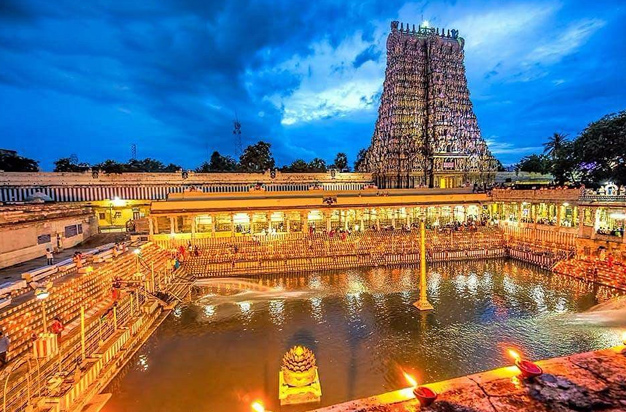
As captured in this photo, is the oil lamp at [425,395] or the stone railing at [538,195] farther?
the stone railing at [538,195]

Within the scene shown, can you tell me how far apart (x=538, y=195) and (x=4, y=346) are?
36055mm

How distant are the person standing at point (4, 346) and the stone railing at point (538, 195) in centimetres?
3438

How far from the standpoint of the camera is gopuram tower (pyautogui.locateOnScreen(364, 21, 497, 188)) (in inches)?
1988

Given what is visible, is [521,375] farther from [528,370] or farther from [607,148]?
[607,148]

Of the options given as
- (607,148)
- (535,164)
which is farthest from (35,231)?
(535,164)

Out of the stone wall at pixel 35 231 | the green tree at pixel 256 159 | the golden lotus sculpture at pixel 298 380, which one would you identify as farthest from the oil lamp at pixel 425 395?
the green tree at pixel 256 159

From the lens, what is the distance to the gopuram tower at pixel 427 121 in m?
50.5

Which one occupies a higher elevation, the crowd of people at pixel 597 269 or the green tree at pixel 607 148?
the green tree at pixel 607 148

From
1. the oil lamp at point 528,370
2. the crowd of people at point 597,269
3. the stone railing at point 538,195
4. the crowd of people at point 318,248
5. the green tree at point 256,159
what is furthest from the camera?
the green tree at point 256,159

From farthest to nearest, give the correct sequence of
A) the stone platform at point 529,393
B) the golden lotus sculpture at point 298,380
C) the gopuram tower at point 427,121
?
the gopuram tower at point 427,121, the golden lotus sculpture at point 298,380, the stone platform at point 529,393

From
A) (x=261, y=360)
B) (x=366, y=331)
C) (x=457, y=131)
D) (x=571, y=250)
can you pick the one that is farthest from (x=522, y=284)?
(x=457, y=131)

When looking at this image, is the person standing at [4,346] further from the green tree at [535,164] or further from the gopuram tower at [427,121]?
the green tree at [535,164]

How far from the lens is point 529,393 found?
420cm

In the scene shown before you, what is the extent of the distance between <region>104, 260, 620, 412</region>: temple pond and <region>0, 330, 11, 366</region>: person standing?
287 centimetres
